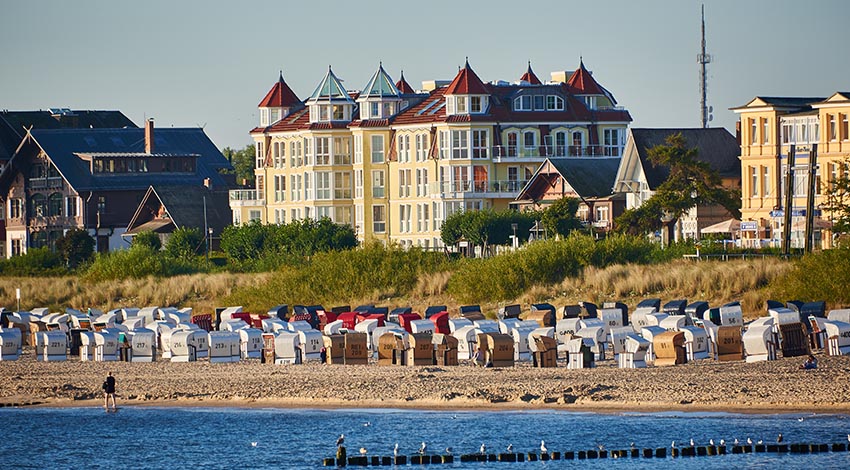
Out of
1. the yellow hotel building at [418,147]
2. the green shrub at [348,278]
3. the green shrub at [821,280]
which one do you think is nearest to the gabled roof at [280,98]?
the yellow hotel building at [418,147]

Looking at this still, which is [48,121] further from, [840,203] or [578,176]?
[840,203]

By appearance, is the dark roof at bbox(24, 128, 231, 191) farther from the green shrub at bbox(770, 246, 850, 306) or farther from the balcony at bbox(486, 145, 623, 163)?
the green shrub at bbox(770, 246, 850, 306)

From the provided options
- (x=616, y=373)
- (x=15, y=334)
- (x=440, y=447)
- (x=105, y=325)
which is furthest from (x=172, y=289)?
(x=440, y=447)

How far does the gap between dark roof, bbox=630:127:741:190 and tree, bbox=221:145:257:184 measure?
7632 centimetres

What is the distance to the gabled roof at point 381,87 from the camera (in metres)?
109

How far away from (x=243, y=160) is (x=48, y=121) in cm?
4396

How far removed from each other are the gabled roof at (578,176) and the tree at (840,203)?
21.4m

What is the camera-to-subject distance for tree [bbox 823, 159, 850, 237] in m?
71.3

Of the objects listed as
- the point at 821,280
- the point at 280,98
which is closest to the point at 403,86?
the point at 280,98

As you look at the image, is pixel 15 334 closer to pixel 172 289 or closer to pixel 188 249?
pixel 172 289

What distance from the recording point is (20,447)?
43.6 meters

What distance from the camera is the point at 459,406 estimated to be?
45281 millimetres

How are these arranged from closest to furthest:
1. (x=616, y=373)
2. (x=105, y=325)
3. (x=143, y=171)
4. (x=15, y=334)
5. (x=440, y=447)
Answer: (x=440, y=447), (x=616, y=373), (x=15, y=334), (x=105, y=325), (x=143, y=171)

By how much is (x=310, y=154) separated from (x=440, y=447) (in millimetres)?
72176
